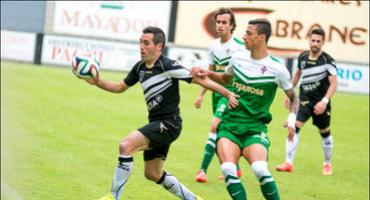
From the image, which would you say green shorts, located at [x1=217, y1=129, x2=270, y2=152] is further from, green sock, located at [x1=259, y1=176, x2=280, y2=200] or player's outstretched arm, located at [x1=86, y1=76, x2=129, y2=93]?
player's outstretched arm, located at [x1=86, y1=76, x2=129, y2=93]

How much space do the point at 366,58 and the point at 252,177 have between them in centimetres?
2538

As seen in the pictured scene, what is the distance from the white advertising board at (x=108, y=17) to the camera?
121 feet

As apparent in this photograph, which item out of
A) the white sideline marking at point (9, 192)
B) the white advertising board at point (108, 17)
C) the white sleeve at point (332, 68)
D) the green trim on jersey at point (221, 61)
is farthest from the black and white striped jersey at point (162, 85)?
the white advertising board at point (108, 17)

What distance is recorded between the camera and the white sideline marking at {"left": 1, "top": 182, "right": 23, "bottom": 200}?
11.3m

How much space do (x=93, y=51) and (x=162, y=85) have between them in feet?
73.4

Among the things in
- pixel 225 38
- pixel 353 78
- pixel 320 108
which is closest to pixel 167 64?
pixel 225 38

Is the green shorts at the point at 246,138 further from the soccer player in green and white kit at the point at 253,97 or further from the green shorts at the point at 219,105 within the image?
the green shorts at the point at 219,105

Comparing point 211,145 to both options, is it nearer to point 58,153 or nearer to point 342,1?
point 58,153

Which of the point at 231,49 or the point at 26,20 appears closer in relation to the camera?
the point at 231,49

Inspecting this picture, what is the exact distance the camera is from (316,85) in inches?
610

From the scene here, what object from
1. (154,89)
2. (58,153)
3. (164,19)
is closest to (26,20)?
(164,19)

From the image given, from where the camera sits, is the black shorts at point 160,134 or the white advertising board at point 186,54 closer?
the black shorts at point 160,134

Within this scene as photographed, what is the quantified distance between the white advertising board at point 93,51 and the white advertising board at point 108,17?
4.22 meters

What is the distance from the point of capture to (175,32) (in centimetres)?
3788
